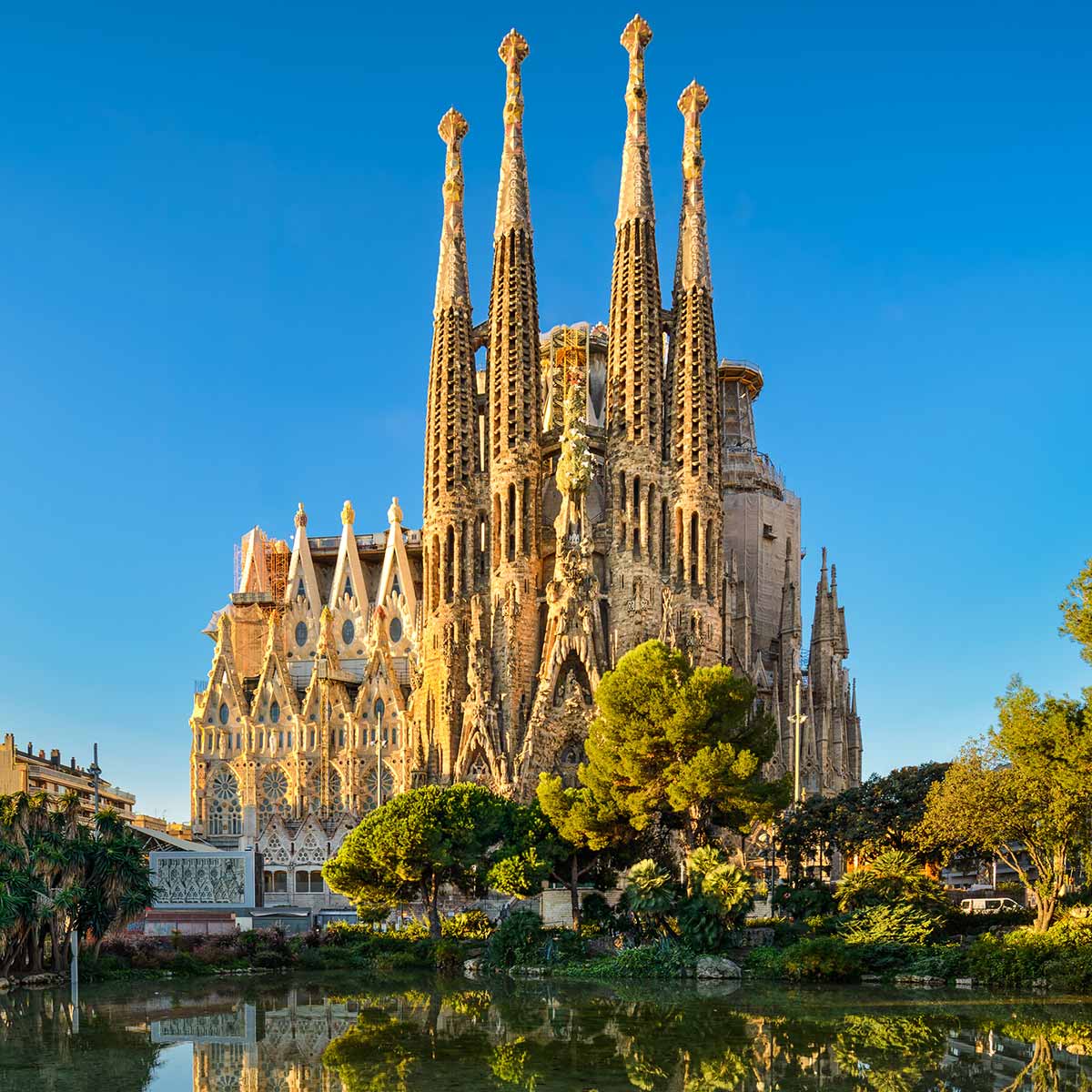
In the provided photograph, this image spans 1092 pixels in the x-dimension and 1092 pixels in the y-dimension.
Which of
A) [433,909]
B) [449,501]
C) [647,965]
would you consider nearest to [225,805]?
[449,501]

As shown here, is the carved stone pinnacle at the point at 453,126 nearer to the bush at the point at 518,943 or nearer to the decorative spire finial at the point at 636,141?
the decorative spire finial at the point at 636,141

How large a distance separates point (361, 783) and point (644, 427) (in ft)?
65.5

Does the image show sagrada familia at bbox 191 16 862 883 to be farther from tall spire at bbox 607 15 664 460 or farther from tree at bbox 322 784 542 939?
tree at bbox 322 784 542 939

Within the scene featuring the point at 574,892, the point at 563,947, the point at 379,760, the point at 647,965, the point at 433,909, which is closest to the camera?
the point at 647,965

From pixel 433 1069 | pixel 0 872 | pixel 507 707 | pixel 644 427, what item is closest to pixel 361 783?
pixel 507 707

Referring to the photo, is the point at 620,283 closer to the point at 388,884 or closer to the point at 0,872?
the point at 388,884

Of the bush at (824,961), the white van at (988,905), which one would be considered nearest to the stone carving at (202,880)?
the bush at (824,961)

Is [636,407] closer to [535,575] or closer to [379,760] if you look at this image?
[535,575]

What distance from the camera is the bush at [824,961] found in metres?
29.5

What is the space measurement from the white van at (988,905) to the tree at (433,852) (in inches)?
469

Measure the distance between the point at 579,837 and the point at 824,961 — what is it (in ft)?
29.5

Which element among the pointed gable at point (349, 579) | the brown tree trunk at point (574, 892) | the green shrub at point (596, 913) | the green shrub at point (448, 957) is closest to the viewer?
the green shrub at point (448, 957)

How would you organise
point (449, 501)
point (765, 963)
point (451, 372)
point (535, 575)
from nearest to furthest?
point (765, 963) < point (535, 575) < point (449, 501) < point (451, 372)

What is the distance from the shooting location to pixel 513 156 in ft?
191
